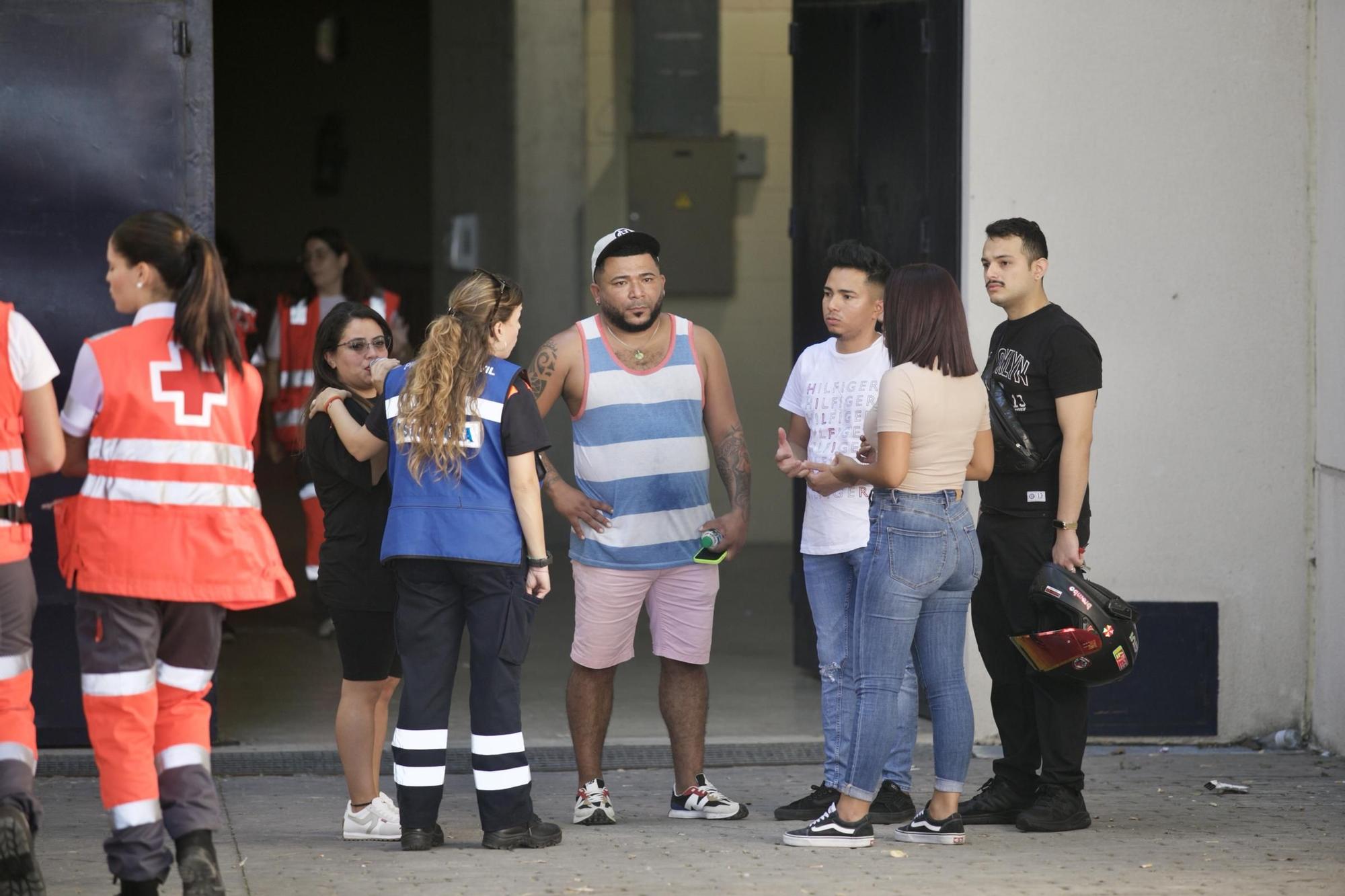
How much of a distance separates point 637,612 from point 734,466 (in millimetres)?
562

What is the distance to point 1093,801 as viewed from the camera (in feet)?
19.2

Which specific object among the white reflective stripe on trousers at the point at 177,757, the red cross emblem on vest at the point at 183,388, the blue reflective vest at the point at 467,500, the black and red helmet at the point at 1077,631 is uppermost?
the red cross emblem on vest at the point at 183,388

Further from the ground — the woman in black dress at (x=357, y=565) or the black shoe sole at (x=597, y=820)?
the woman in black dress at (x=357, y=565)

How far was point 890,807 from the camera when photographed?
5621 millimetres

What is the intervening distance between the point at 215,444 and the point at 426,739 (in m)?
1.15

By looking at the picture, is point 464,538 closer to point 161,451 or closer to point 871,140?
point 161,451

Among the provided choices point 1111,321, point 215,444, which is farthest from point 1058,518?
point 215,444

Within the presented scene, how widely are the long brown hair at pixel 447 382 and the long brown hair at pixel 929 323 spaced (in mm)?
1145

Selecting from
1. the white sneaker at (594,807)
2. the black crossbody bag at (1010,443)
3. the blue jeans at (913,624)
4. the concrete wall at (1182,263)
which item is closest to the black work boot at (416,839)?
the white sneaker at (594,807)

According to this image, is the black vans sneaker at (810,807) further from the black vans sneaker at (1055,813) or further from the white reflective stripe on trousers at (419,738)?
the white reflective stripe on trousers at (419,738)

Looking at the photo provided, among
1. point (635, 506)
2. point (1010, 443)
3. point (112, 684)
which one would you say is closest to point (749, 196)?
point (635, 506)

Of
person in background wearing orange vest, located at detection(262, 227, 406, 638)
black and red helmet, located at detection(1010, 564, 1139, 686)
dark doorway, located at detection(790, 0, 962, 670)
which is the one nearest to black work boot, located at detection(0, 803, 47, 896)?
black and red helmet, located at detection(1010, 564, 1139, 686)

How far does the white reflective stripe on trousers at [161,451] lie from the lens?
4301mm

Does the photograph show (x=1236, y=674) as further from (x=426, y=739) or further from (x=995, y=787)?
(x=426, y=739)
